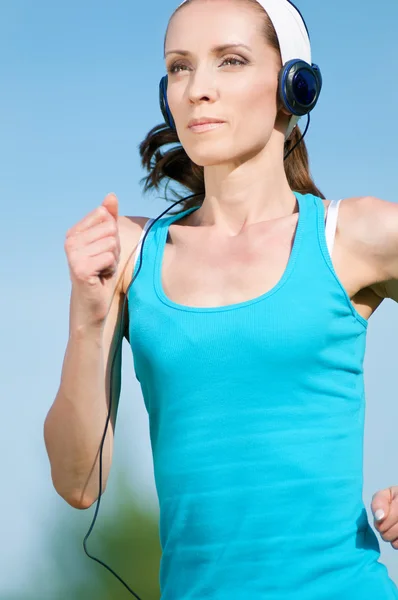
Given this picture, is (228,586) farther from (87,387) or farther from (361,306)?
(361,306)

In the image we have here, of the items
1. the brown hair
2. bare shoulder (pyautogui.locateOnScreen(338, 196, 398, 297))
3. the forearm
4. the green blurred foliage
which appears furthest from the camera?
the green blurred foliage

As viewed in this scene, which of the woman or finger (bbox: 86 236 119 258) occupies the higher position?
finger (bbox: 86 236 119 258)

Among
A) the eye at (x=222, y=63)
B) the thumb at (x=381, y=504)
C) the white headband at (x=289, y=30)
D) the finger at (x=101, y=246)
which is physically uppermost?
the white headband at (x=289, y=30)

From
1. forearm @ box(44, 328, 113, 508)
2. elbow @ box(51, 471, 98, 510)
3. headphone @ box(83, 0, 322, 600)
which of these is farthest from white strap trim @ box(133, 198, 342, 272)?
elbow @ box(51, 471, 98, 510)

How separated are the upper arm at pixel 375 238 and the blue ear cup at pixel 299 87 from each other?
298 mm

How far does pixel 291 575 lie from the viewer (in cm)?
188

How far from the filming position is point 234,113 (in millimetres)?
2166

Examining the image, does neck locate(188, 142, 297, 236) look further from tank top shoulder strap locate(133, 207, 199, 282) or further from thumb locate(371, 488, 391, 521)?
thumb locate(371, 488, 391, 521)

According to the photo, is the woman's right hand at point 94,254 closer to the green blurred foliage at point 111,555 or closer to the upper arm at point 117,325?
the upper arm at point 117,325

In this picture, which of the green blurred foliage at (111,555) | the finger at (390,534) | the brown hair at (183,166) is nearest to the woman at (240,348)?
the finger at (390,534)

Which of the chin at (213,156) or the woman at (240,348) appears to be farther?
the chin at (213,156)

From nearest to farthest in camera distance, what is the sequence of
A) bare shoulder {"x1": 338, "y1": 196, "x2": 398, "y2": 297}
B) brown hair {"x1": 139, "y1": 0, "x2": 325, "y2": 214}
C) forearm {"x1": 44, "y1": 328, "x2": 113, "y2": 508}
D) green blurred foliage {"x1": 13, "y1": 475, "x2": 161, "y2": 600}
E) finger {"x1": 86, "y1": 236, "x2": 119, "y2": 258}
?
finger {"x1": 86, "y1": 236, "x2": 119, "y2": 258} < forearm {"x1": 44, "y1": 328, "x2": 113, "y2": 508} < bare shoulder {"x1": 338, "y1": 196, "x2": 398, "y2": 297} < brown hair {"x1": 139, "y1": 0, "x2": 325, "y2": 214} < green blurred foliage {"x1": 13, "y1": 475, "x2": 161, "y2": 600}

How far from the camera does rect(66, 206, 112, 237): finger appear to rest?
188 centimetres

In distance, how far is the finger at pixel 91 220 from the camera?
74.2 inches
